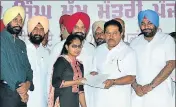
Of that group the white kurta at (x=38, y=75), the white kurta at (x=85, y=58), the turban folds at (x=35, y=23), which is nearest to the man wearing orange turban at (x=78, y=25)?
the white kurta at (x=85, y=58)

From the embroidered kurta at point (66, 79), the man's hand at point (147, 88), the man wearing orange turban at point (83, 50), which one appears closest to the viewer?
the embroidered kurta at point (66, 79)

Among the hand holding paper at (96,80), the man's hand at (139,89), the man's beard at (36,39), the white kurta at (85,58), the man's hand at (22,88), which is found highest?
the man's beard at (36,39)

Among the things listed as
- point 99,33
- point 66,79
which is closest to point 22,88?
point 66,79

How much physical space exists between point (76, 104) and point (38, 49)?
1.12 metres

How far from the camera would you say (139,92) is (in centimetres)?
465

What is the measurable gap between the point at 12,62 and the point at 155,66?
1638 mm

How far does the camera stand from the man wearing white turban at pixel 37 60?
16.1 ft

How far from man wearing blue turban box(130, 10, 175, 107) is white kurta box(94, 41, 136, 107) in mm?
304

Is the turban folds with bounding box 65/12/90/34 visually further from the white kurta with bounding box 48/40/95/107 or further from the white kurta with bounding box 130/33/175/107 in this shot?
the white kurta with bounding box 130/33/175/107

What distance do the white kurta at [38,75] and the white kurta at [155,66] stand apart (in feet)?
3.69

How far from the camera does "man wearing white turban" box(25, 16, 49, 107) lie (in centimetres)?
490

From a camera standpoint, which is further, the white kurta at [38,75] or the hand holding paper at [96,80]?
the white kurta at [38,75]

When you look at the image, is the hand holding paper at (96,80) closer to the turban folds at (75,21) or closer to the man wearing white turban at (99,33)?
the turban folds at (75,21)

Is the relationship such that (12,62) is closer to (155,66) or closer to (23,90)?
(23,90)
